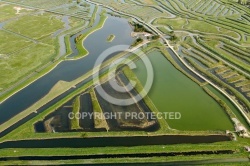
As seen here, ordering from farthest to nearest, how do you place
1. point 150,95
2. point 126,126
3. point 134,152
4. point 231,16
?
1. point 231,16
2. point 150,95
3. point 126,126
4. point 134,152

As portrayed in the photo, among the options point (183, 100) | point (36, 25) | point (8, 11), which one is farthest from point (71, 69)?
point (8, 11)

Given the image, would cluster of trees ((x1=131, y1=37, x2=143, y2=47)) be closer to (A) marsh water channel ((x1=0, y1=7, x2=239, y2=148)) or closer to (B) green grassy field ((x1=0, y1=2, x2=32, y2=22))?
(A) marsh water channel ((x1=0, y1=7, x2=239, y2=148))

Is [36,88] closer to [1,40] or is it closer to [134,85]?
[134,85]

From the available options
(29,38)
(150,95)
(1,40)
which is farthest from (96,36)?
(150,95)

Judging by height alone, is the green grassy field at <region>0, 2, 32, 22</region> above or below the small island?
above

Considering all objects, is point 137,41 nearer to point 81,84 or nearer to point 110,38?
point 110,38

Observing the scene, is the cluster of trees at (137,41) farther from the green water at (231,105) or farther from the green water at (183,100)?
the green water at (231,105)

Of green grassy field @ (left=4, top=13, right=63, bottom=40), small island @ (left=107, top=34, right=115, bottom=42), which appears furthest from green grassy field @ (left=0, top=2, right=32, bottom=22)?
small island @ (left=107, top=34, right=115, bottom=42)

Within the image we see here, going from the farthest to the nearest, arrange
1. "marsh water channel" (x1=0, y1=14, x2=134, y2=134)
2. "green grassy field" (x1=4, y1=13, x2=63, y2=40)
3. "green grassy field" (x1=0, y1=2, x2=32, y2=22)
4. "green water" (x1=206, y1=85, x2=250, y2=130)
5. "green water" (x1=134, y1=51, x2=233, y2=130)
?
"green grassy field" (x1=0, y1=2, x2=32, y2=22)
"green grassy field" (x1=4, y1=13, x2=63, y2=40)
"marsh water channel" (x1=0, y1=14, x2=134, y2=134)
"green water" (x1=206, y1=85, x2=250, y2=130)
"green water" (x1=134, y1=51, x2=233, y2=130)
